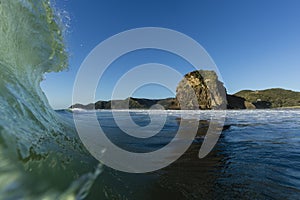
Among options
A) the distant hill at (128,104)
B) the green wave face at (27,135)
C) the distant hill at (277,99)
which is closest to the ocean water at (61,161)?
the green wave face at (27,135)

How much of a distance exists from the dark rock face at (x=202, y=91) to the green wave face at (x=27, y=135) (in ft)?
211

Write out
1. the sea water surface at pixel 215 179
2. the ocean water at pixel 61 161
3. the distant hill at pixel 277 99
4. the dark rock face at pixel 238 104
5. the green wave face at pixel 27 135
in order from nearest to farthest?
the green wave face at pixel 27 135, the ocean water at pixel 61 161, the sea water surface at pixel 215 179, the dark rock face at pixel 238 104, the distant hill at pixel 277 99

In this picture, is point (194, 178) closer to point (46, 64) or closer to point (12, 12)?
point (12, 12)

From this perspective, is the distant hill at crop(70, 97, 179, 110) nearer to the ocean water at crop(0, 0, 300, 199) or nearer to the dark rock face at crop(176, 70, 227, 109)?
the dark rock face at crop(176, 70, 227, 109)

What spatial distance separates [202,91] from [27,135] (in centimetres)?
7530

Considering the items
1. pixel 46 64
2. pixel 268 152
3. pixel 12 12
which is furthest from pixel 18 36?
pixel 268 152

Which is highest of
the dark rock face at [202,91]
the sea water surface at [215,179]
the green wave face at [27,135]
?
the dark rock face at [202,91]

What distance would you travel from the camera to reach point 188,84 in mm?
76875

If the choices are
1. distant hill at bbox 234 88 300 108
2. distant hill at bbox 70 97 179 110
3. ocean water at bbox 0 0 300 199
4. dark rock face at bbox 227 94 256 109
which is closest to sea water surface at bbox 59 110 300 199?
ocean water at bbox 0 0 300 199

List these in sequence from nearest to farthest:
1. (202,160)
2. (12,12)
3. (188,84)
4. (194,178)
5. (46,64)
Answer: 1. (194,178)
2. (12,12)
3. (202,160)
4. (46,64)
5. (188,84)

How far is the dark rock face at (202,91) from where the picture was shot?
68688mm

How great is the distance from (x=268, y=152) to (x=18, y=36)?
23.7 ft

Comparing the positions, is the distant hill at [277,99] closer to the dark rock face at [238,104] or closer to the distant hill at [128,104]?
the dark rock face at [238,104]

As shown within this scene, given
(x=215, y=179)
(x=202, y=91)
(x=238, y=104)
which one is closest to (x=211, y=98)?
(x=202, y=91)
